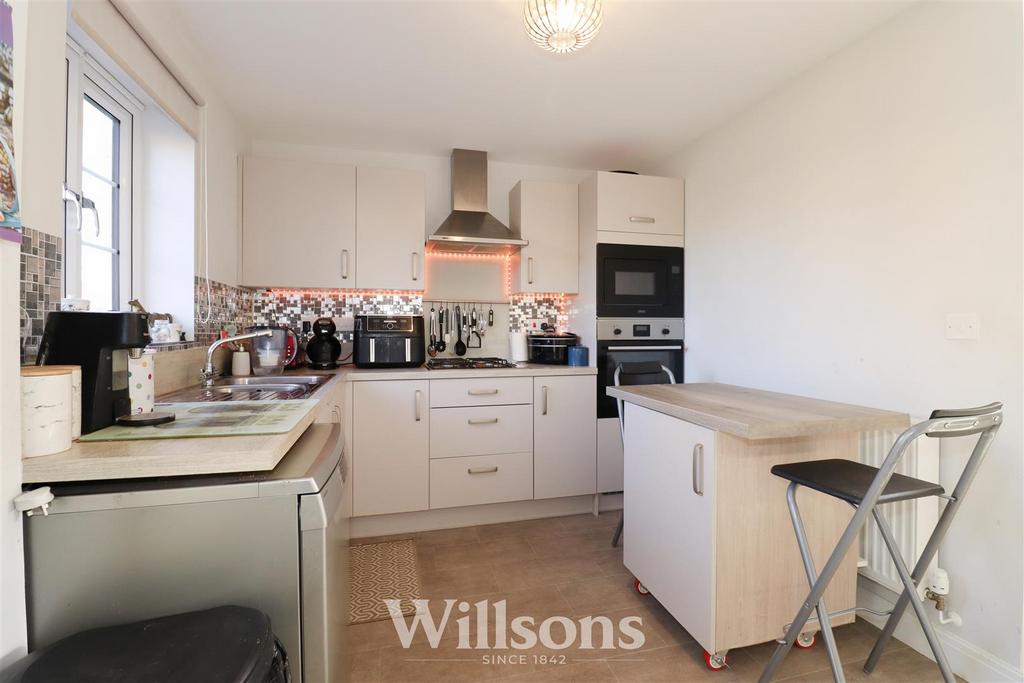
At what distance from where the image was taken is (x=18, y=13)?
85cm

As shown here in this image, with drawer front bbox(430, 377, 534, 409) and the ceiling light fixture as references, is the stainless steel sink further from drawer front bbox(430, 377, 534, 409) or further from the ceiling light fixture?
the ceiling light fixture

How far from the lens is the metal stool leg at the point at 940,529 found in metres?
1.23

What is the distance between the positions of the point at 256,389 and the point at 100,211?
910mm

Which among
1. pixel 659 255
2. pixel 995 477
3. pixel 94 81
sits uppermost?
pixel 94 81

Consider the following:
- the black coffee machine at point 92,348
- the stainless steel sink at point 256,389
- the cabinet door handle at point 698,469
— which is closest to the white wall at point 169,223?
the stainless steel sink at point 256,389

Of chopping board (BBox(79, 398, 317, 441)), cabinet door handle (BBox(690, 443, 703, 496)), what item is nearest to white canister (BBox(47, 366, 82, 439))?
chopping board (BBox(79, 398, 317, 441))

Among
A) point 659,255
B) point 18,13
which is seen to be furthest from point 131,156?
point 659,255

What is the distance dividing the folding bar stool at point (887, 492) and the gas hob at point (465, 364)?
172cm

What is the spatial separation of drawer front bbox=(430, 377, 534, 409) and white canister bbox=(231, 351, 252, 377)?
97cm

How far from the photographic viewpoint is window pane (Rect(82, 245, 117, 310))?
1.71m

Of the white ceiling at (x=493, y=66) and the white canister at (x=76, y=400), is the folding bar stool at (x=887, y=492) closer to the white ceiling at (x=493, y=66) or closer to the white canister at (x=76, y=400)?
the white ceiling at (x=493, y=66)

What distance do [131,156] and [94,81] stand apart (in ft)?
1.14

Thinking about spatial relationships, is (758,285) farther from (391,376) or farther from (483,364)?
(391,376)

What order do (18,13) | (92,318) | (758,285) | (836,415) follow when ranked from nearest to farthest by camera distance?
(18,13) → (92,318) → (836,415) → (758,285)
